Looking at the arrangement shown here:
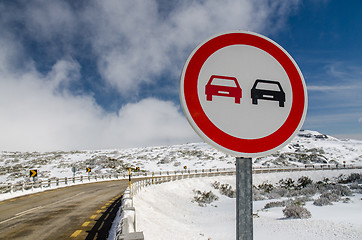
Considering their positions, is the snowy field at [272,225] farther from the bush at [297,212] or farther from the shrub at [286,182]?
the shrub at [286,182]

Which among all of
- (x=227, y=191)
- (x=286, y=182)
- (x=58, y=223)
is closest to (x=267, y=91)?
(x=58, y=223)

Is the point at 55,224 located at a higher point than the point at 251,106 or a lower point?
lower

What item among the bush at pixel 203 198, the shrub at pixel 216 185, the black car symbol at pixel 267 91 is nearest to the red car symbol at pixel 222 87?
the black car symbol at pixel 267 91

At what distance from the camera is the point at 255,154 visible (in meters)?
1.46

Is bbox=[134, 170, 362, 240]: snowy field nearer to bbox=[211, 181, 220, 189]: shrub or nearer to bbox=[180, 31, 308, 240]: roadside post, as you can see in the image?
bbox=[180, 31, 308, 240]: roadside post

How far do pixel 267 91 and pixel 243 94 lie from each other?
0.65 feet

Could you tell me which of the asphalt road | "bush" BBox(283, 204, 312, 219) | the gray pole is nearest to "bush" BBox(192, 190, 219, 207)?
"bush" BBox(283, 204, 312, 219)

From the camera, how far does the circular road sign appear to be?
58.8 inches

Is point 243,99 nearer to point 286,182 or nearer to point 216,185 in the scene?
point 216,185

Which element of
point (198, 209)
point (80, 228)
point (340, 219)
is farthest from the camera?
point (198, 209)

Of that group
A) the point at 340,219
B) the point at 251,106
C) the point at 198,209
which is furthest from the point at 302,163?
the point at 251,106

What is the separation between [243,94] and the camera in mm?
1548

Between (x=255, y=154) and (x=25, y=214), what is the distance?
15.3 metres

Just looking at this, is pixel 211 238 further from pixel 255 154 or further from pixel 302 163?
pixel 302 163
